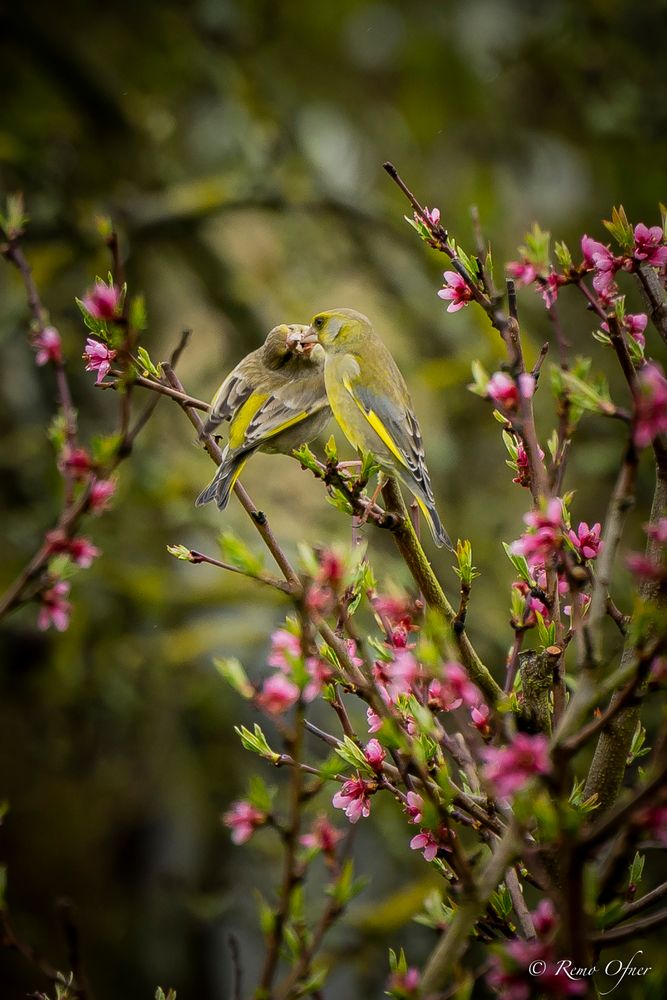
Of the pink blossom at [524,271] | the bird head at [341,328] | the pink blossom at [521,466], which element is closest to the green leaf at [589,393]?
the pink blossom at [524,271]

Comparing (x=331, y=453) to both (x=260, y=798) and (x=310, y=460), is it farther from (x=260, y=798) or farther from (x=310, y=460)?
(x=260, y=798)

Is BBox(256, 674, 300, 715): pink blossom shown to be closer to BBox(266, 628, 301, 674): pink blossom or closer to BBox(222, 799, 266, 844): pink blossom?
BBox(266, 628, 301, 674): pink blossom

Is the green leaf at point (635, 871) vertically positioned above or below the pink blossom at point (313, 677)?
below

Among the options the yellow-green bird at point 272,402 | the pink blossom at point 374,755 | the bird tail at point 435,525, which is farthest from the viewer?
the yellow-green bird at point 272,402

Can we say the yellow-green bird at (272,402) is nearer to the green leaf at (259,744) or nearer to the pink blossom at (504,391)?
the green leaf at (259,744)

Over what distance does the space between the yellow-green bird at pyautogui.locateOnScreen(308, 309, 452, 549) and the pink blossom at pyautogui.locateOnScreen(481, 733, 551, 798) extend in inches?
62.6

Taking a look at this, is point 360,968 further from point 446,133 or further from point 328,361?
point 446,133

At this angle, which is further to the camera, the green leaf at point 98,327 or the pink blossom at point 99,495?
the green leaf at point 98,327

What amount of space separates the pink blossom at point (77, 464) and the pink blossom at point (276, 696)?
47cm

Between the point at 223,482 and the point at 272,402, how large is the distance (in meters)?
0.57

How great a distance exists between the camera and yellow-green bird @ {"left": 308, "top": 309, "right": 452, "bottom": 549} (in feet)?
9.44

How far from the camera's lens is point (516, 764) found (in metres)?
1.15

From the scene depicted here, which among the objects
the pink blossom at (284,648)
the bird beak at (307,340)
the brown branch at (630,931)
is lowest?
the brown branch at (630,931)

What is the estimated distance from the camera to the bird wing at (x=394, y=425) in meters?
2.92
